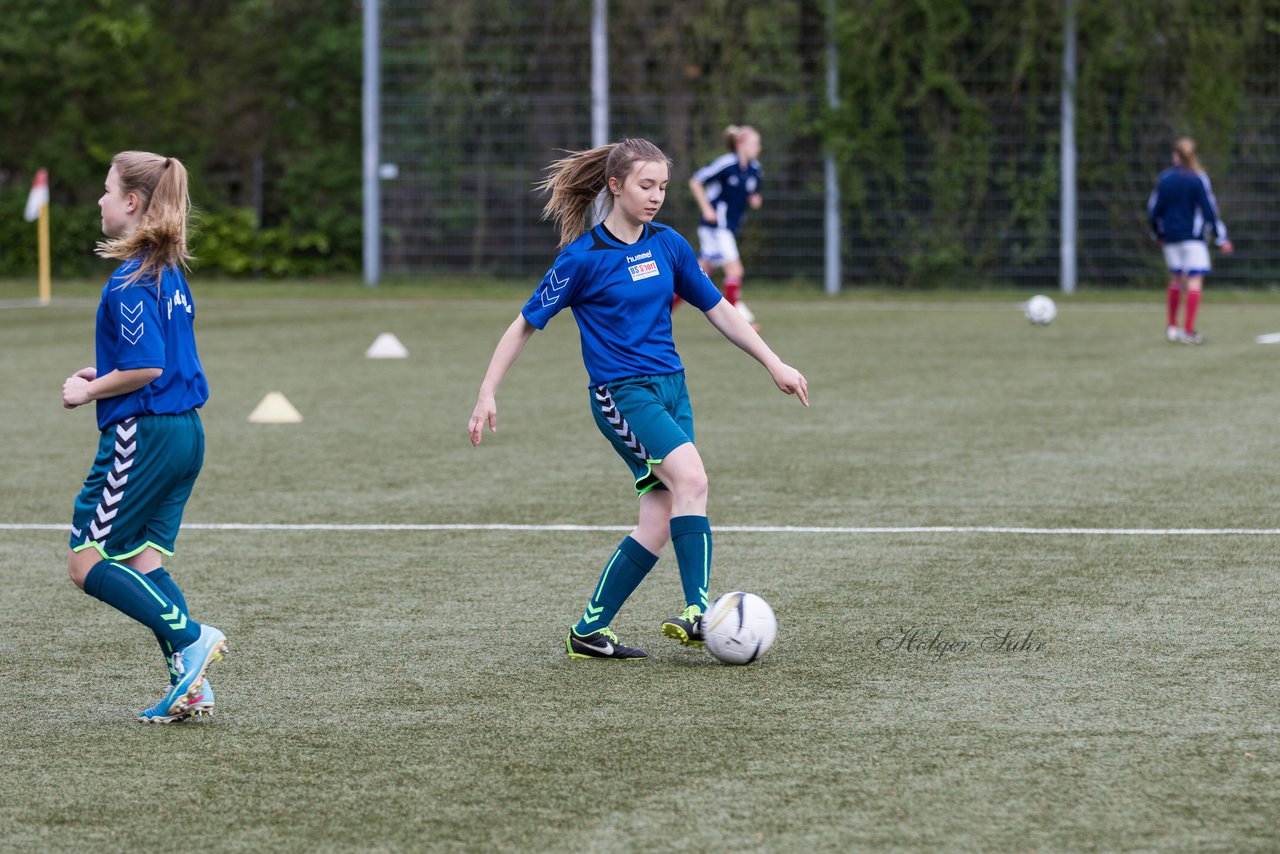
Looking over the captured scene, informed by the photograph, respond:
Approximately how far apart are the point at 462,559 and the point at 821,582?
4.75 feet

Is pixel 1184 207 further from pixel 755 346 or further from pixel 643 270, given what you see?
pixel 643 270

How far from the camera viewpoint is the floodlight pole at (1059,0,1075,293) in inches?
1015

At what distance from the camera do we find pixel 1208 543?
7555mm

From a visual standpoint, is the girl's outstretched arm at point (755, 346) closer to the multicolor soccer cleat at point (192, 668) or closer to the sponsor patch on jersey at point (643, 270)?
the sponsor patch on jersey at point (643, 270)

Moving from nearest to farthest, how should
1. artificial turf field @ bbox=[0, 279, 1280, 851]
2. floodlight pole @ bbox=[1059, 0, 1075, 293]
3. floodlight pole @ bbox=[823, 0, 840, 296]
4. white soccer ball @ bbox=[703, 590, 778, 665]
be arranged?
artificial turf field @ bbox=[0, 279, 1280, 851] → white soccer ball @ bbox=[703, 590, 778, 665] → floodlight pole @ bbox=[1059, 0, 1075, 293] → floodlight pole @ bbox=[823, 0, 840, 296]

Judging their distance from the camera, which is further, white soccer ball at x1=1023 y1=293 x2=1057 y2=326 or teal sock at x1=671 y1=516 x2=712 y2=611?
white soccer ball at x1=1023 y1=293 x2=1057 y2=326

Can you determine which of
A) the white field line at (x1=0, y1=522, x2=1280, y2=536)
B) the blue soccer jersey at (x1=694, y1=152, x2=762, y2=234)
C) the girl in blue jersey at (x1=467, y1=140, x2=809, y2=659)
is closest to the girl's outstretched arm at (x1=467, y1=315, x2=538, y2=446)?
the girl in blue jersey at (x1=467, y1=140, x2=809, y2=659)

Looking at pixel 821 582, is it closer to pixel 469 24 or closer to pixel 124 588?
pixel 124 588

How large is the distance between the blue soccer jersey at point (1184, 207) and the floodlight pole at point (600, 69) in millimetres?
10277

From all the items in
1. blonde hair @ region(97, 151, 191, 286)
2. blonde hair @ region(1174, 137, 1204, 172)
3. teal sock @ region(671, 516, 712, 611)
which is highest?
blonde hair @ region(1174, 137, 1204, 172)

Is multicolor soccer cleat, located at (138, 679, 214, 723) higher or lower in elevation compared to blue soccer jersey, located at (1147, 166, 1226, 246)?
lower

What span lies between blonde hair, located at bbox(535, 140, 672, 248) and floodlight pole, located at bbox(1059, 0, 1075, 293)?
20930mm

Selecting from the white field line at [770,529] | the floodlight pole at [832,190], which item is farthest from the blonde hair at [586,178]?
the floodlight pole at [832,190]

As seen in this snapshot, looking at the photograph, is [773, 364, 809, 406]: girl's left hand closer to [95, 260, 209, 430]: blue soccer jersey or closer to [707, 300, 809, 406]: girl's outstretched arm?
[707, 300, 809, 406]: girl's outstretched arm
